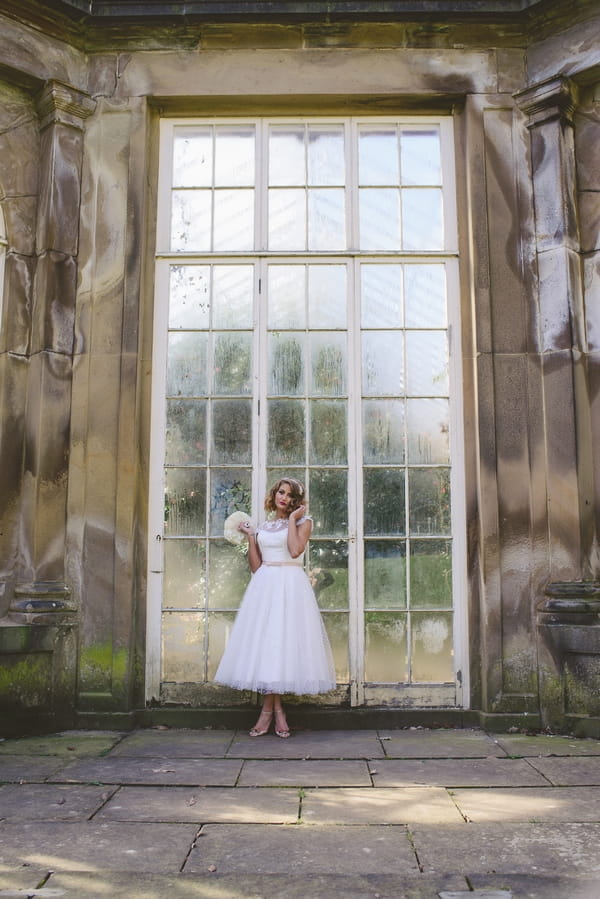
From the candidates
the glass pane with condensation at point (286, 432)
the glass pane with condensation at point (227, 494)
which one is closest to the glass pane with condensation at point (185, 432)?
the glass pane with condensation at point (227, 494)

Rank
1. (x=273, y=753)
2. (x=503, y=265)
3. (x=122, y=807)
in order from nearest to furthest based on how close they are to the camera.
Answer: (x=122, y=807)
(x=273, y=753)
(x=503, y=265)

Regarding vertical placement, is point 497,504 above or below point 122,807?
above

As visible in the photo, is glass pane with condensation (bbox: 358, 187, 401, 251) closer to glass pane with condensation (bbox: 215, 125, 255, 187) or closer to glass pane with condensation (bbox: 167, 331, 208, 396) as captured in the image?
glass pane with condensation (bbox: 215, 125, 255, 187)

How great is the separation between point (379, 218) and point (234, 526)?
7.77 feet

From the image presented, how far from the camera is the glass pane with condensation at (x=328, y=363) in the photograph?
5.12 meters

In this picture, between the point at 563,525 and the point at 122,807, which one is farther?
the point at 563,525

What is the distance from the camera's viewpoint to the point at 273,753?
4113 mm

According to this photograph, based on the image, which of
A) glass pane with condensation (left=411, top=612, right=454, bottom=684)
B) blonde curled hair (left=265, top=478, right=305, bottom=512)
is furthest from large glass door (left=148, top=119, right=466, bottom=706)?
blonde curled hair (left=265, top=478, right=305, bottom=512)

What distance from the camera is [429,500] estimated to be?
5.00 metres

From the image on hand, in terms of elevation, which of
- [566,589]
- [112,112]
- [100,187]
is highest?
[112,112]

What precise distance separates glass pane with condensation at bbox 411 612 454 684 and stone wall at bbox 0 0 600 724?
180 millimetres

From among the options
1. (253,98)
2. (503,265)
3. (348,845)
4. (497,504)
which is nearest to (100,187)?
(253,98)

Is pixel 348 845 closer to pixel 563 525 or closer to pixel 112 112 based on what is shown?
pixel 563 525

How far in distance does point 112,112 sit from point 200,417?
2176 mm
